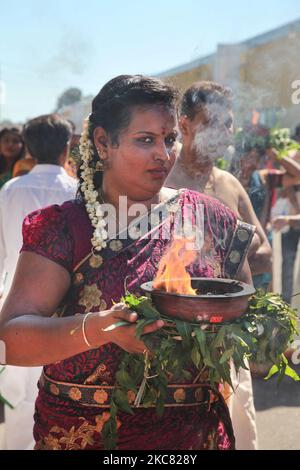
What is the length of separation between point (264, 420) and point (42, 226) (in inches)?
114

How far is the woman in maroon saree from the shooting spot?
1818mm

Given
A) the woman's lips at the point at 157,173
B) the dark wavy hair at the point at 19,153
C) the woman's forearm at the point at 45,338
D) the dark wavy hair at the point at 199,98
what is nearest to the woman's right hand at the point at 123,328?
the woman's forearm at the point at 45,338

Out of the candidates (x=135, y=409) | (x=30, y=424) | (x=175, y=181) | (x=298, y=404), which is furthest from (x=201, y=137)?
(x=298, y=404)

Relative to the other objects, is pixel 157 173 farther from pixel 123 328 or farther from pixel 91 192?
pixel 123 328

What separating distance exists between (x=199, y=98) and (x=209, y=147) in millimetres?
252

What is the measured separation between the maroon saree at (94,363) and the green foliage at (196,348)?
0.08 metres

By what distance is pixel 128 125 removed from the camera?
1976 millimetres

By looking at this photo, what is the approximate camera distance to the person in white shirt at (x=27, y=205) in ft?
12.2

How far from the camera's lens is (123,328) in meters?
1.58

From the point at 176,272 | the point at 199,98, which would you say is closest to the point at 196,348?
the point at 176,272

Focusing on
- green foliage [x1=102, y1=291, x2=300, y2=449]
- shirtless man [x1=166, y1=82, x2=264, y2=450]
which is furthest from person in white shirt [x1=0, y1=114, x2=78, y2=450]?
green foliage [x1=102, y1=291, x2=300, y2=449]

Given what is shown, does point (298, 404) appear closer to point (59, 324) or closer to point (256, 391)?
point (256, 391)

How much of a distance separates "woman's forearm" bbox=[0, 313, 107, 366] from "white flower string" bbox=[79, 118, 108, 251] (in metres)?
0.31

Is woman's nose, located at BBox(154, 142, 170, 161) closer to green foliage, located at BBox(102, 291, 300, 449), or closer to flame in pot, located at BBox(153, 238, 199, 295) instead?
flame in pot, located at BBox(153, 238, 199, 295)
